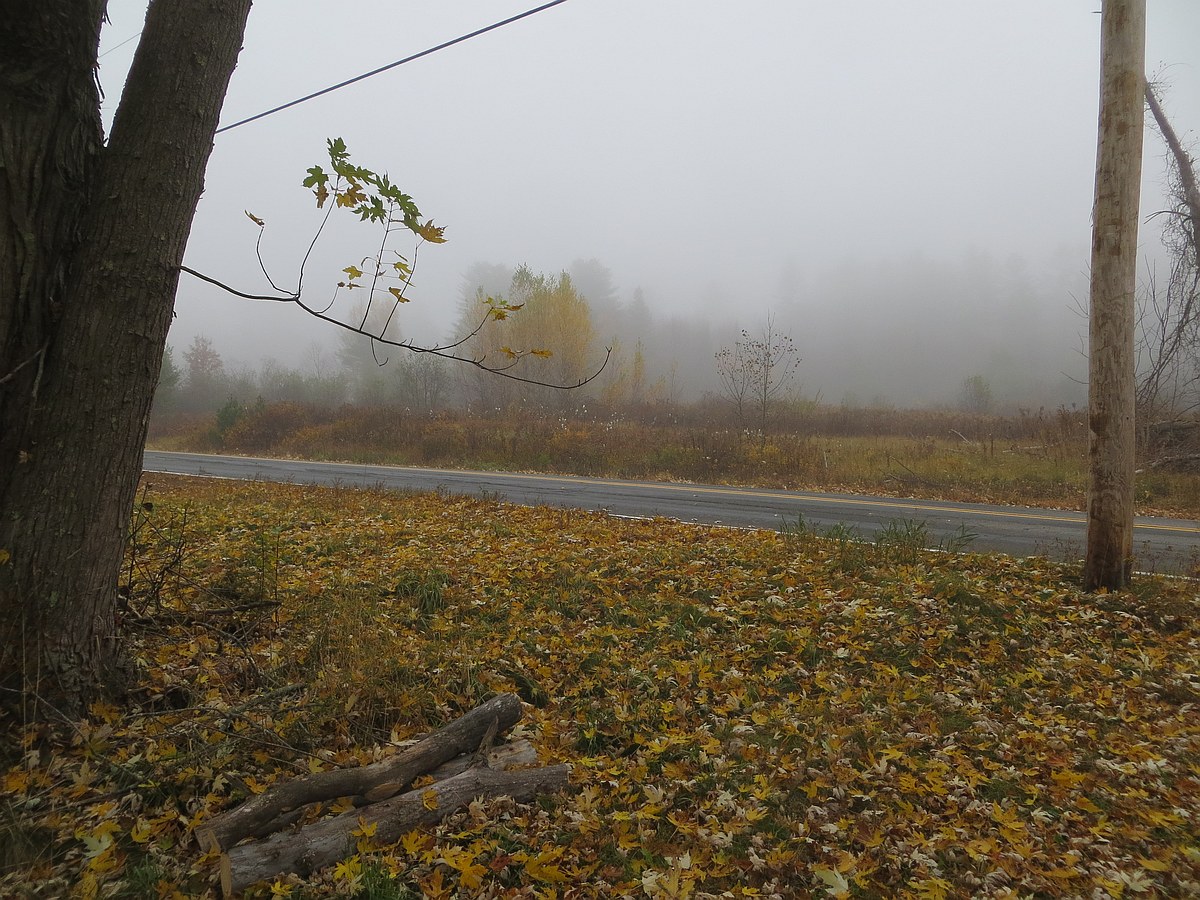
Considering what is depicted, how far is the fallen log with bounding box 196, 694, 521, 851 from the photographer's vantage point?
2871 mm

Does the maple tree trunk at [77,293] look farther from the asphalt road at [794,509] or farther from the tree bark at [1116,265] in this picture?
the asphalt road at [794,509]

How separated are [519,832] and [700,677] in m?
1.90

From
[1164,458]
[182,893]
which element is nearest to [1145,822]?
[182,893]

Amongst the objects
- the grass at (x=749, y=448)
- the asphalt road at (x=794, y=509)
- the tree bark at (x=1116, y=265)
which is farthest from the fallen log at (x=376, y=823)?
the grass at (x=749, y=448)

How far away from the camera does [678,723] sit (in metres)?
4.28

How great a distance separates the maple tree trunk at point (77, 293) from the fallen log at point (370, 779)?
4.12 ft

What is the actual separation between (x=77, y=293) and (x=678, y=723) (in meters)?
4.12

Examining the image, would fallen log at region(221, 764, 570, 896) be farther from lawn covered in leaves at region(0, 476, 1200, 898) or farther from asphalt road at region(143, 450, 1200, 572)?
asphalt road at region(143, 450, 1200, 572)

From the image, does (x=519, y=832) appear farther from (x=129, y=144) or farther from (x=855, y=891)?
(x=129, y=144)

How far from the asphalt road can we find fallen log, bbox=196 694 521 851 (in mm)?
6194

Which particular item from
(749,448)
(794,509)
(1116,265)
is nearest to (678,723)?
(1116,265)

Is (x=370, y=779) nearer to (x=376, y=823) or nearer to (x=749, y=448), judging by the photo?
(x=376, y=823)

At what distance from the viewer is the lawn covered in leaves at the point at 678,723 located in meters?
2.99

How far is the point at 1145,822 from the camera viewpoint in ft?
10.7
